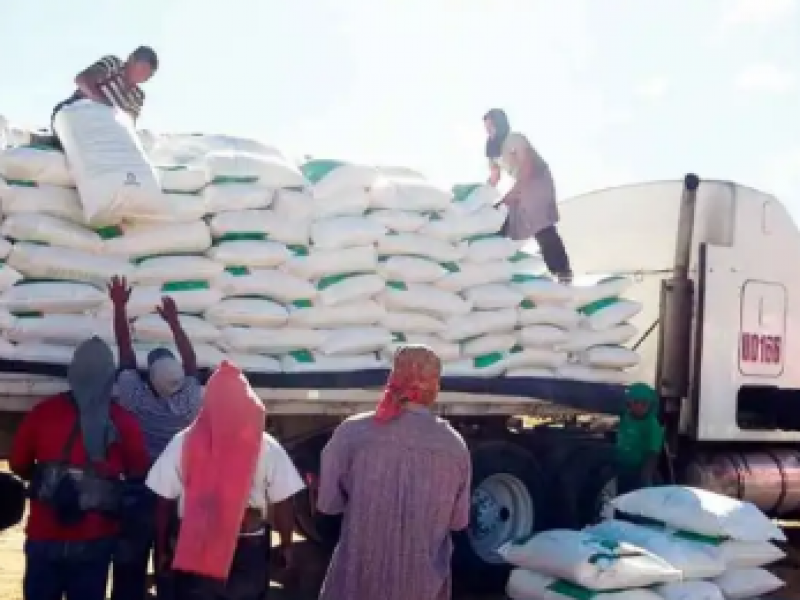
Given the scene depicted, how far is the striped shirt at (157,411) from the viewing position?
575 centimetres

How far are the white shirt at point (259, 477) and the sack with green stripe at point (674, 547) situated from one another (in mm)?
2595

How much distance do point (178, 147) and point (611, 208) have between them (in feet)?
14.7

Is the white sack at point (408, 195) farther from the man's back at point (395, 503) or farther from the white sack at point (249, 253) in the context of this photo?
the man's back at point (395, 503)

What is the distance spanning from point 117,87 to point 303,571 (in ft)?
11.8

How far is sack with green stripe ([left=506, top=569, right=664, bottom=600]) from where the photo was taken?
20.6 feet

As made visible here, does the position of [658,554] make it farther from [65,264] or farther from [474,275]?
[65,264]

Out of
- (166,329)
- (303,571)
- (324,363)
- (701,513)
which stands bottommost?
(303,571)

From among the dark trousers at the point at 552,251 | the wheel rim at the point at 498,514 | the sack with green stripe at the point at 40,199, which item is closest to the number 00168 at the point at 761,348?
the dark trousers at the point at 552,251

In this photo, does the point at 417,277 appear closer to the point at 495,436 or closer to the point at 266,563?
the point at 495,436

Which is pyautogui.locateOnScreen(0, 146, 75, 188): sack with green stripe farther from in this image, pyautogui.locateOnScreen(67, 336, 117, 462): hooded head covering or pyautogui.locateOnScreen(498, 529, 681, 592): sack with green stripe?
pyautogui.locateOnScreen(498, 529, 681, 592): sack with green stripe

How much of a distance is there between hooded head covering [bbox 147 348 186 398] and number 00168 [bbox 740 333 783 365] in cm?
503

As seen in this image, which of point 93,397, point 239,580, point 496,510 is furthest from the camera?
point 496,510

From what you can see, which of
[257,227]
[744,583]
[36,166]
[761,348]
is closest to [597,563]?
[744,583]

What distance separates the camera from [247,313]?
21.2ft
